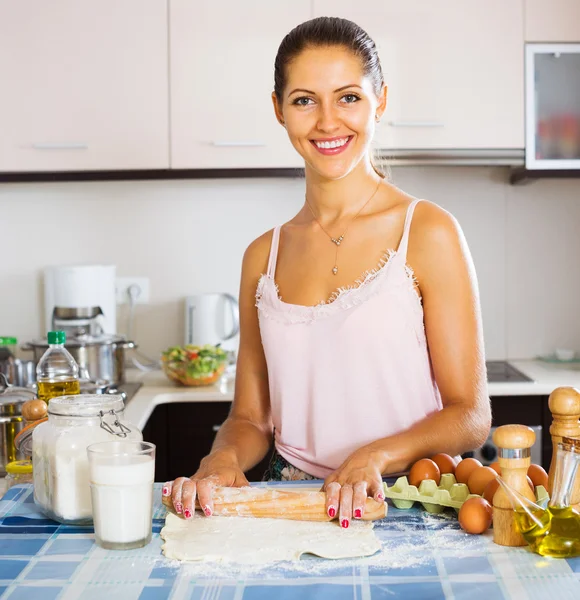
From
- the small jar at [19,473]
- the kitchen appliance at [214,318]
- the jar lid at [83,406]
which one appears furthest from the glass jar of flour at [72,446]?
the kitchen appliance at [214,318]

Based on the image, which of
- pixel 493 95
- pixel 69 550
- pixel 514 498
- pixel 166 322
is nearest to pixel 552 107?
pixel 493 95

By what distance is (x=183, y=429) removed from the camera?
2492mm

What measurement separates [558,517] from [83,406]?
0.57 meters

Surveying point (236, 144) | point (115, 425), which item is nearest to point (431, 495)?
point (115, 425)

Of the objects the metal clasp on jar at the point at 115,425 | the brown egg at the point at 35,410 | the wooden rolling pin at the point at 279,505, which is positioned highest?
the metal clasp on jar at the point at 115,425

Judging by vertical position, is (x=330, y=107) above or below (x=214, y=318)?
above

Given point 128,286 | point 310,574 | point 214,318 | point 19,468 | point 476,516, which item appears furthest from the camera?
point 128,286

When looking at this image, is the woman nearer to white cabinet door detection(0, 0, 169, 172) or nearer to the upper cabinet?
white cabinet door detection(0, 0, 169, 172)

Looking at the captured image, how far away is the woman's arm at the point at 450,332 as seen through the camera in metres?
1.30

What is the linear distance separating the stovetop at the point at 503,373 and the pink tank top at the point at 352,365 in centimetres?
110

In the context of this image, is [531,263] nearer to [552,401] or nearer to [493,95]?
[493,95]

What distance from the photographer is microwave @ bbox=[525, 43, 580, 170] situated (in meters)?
2.56

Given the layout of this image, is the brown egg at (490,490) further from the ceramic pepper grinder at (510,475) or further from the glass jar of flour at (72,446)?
the glass jar of flour at (72,446)

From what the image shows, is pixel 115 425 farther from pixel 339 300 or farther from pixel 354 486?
pixel 339 300
